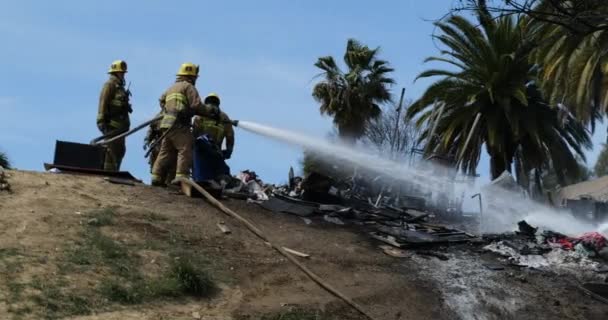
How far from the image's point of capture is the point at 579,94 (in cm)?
1761

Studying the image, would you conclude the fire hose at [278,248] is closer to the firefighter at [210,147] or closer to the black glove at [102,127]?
the firefighter at [210,147]

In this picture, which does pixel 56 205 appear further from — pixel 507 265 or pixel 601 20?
pixel 601 20

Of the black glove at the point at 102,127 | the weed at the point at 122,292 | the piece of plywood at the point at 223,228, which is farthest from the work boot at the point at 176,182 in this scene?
the weed at the point at 122,292

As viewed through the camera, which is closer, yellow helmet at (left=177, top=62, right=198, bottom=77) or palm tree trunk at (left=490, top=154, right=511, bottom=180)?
yellow helmet at (left=177, top=62, right=198, bottom=77)

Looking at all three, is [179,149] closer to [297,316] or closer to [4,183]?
[4,183]

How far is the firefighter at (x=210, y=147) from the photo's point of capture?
36.7 feet

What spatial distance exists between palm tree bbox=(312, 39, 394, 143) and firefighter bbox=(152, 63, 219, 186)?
922 inches

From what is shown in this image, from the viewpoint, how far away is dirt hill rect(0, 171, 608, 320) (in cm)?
620

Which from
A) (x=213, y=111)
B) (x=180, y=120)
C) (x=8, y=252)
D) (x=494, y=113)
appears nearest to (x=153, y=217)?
(x=8, y=252)

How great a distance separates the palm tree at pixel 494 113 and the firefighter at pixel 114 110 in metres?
17.0

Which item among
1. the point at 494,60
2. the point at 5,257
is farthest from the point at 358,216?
the point at 494,60

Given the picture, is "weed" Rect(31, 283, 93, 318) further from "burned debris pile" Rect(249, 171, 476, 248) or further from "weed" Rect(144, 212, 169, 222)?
"burned debris pile" Rect(249, 171, 476, 248)

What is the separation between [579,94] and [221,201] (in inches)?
430

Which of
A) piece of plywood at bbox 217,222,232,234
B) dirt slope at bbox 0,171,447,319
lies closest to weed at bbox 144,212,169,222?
dirt slope at bbox 0,171,447,319
